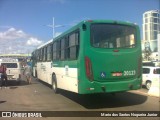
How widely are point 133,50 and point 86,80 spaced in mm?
2370

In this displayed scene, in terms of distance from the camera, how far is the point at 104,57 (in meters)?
11.0

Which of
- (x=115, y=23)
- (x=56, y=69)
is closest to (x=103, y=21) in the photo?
(x=115, y=23)

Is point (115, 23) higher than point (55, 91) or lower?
higher

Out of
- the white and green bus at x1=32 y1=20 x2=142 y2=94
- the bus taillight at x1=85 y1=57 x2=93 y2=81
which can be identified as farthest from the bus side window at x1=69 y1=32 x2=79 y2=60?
the bus taillight at x1=85 y1=57 x2=93 y2=81

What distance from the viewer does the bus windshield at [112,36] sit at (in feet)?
36.2

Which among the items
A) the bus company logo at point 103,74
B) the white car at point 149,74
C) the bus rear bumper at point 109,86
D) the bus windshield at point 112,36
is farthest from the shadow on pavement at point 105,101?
the white car at point 149,74

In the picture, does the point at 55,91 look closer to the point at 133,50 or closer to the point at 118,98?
the point at 118,98

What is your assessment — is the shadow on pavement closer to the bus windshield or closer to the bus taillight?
the bus taillight

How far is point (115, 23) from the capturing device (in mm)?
11500

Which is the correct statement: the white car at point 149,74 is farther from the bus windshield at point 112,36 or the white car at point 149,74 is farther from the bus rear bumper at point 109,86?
the bus windshield at point 112,36

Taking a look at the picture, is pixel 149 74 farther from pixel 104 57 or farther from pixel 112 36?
pixel 104 57

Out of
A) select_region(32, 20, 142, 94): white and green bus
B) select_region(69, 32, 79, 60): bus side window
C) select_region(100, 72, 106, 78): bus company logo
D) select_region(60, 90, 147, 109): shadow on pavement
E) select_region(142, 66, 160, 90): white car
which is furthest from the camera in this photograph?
select_region(142, 66, 160, 90): white car

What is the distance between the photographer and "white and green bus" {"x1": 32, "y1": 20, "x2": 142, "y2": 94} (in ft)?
35.4

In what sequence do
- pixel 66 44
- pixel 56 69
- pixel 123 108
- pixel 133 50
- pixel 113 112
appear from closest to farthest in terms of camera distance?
pixel 113 112 < pixel 123 108 < pixel 133 50 < pixel 66 44 < pixel 56 69
